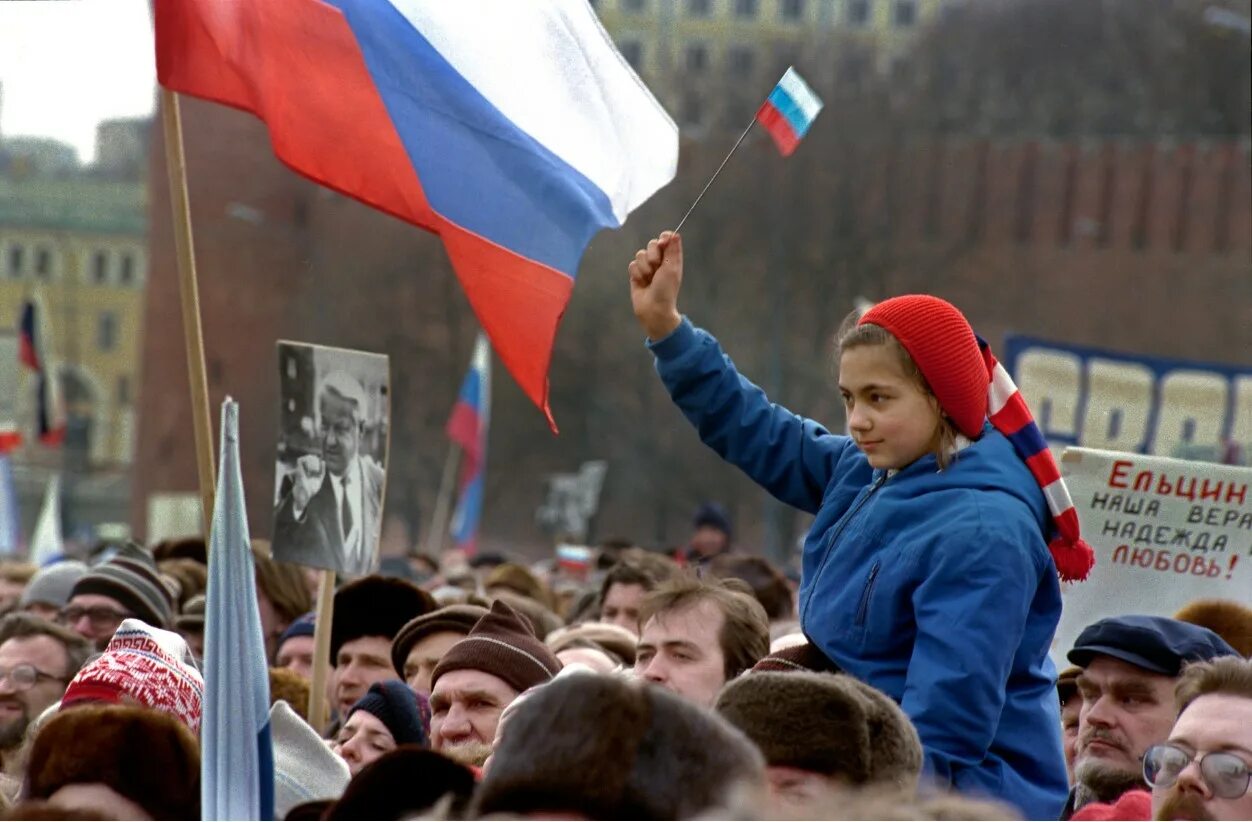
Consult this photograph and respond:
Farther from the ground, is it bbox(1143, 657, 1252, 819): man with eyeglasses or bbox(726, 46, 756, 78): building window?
bbox(726, 46, 756, 78): building window

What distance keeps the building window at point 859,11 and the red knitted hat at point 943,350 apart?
57.7 m

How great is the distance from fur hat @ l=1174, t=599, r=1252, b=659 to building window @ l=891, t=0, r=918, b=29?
5546cm

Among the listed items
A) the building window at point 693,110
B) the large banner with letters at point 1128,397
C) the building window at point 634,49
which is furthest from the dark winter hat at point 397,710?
the building window at point 634,49

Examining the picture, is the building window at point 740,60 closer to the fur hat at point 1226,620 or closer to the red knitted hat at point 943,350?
the fur hat at point 1226,620

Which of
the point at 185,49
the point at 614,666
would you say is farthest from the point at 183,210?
the point at 614,666

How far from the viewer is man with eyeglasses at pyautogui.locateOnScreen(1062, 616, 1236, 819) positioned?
439 cm

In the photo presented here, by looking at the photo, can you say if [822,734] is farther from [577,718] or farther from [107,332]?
[107,332]

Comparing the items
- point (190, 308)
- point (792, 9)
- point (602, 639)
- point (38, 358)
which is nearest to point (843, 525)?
point (190, 308)

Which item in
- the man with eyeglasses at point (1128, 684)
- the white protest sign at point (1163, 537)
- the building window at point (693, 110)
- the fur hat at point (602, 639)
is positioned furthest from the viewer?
the building window at point (693, 110)

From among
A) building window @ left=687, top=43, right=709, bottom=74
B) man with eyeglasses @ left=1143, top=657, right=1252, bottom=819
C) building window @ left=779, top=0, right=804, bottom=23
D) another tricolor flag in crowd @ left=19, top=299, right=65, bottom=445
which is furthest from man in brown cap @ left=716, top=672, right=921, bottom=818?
building window @ left=779, top=0, right=804, bottom=23

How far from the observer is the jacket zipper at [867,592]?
11.6 feet

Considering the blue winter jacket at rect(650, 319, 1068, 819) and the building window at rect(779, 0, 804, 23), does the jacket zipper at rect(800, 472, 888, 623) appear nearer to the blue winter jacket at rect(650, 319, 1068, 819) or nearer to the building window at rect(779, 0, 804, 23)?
the blue winter jacket at rect(650, 319, 1068, 819)

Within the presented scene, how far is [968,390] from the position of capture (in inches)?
141

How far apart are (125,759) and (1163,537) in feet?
11.3
